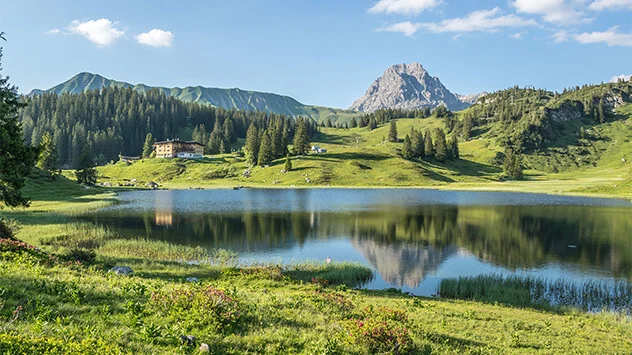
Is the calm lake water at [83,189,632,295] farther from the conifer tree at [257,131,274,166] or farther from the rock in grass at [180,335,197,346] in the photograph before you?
the conifer tree at [257,131,274,166]

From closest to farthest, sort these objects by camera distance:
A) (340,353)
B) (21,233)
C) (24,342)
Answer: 1. (24,342)
2. (340,353)
3. (21,233)

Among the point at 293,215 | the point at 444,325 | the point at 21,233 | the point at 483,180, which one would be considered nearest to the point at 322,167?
the point at 483,180

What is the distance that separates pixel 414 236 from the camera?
186ft

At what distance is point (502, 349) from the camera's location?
15539mm

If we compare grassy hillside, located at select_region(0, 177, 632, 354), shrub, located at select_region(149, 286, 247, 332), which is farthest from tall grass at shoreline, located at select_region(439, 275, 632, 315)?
shrub, located at select_region(149, 286, 247, 332)

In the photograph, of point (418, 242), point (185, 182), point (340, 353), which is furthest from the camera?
point (185, 182)

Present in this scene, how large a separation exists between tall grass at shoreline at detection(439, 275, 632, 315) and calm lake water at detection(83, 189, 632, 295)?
2313mm

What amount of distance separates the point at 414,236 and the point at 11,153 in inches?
1873

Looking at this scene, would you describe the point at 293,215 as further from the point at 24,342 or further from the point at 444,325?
the point at 24,342

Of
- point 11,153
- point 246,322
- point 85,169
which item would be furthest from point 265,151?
point 246,322

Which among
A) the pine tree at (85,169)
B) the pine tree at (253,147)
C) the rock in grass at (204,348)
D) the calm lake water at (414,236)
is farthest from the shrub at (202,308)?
the pine tree at (253,147)

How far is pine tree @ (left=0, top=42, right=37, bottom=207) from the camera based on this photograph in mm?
30766

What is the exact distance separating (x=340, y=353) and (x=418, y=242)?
42432 mm

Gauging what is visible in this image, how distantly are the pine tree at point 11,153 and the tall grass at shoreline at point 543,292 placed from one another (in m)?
35.6
